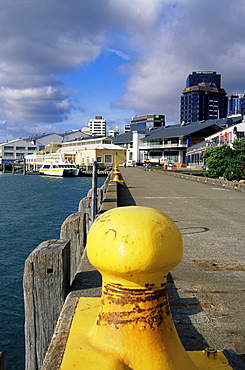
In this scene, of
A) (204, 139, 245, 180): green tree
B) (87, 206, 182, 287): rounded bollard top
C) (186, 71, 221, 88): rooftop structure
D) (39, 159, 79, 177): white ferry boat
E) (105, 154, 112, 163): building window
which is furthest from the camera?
(186, 71, 221, 88): rooftop structure

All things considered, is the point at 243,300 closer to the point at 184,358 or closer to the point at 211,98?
the point at 184,358

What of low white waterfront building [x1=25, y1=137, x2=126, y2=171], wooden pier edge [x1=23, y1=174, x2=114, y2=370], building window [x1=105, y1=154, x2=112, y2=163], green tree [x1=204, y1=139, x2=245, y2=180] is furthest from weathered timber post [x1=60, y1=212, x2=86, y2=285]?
building window [x1=105, y1=154, x2=112, y2=163]

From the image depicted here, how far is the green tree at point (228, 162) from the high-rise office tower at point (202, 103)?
141675 millimetres

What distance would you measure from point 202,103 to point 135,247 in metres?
179

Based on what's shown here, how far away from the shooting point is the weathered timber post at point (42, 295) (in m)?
3.27

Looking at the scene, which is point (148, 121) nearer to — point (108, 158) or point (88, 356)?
point (108, 158)

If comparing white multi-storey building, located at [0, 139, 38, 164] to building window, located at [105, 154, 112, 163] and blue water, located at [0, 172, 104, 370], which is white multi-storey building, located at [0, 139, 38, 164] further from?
blue water, located at [0, 172, 104, 370]

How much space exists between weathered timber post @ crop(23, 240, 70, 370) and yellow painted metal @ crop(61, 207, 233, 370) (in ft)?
3.90

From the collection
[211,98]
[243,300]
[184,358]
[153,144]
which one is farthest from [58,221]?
[211,98]

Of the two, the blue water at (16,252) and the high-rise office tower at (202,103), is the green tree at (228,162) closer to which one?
the blue water at (16,252)

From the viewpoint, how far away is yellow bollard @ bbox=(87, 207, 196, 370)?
1.97m

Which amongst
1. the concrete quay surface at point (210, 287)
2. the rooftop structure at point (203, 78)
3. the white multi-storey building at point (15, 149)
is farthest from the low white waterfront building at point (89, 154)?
the rooftop structure at point (203, 78)

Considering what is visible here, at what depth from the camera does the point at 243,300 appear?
4.05 m

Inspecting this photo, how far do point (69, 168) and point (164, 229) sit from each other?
230ft
